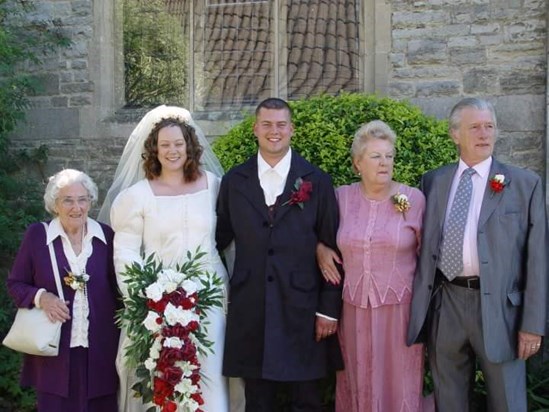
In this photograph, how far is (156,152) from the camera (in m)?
4.30

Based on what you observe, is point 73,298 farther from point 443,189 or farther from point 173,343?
point 443,189

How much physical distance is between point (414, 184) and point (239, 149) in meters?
1.30

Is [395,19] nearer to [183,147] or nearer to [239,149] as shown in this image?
[239,149]

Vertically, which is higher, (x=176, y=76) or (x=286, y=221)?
(x=176, y=76)

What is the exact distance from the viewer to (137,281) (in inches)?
156

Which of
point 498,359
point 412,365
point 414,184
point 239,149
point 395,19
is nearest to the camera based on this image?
point 498,359

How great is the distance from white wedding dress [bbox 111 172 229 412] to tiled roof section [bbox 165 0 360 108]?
3.16 metres

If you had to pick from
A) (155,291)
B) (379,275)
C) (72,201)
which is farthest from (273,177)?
(72,201)

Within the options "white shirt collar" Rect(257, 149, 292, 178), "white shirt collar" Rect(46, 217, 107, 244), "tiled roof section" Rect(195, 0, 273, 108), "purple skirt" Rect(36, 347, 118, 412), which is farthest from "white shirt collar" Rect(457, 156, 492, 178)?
"tiled roof section" Rect(195, 0, 273, 108)

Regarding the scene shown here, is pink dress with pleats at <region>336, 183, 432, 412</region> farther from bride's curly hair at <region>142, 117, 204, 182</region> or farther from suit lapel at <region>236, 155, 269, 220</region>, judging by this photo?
bride's curly hair at <region>142, 117, 204, 182</region>

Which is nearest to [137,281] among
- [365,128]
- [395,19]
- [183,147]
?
[183,147]

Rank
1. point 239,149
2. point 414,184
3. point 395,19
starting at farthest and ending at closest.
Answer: point 395,19
point 239,149
point 414,184

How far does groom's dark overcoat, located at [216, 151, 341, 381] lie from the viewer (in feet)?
13.4

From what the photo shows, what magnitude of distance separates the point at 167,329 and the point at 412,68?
374 cm
